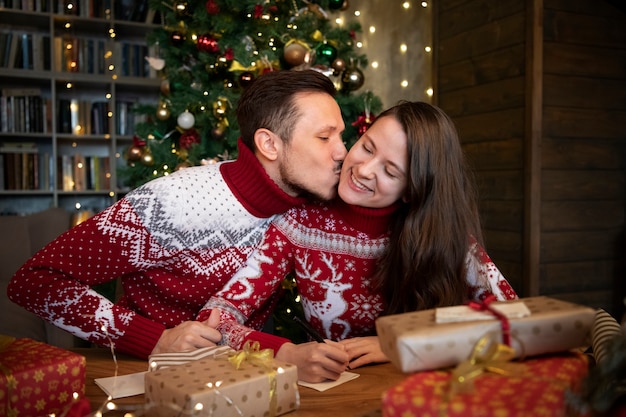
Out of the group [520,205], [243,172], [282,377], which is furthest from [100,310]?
[520,205]

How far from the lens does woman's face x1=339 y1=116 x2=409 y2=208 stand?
54.6 inches

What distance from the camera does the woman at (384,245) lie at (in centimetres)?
138

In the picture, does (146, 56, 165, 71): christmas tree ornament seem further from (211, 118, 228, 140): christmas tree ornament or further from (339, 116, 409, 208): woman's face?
(339, 116, 409, 208): woman's face

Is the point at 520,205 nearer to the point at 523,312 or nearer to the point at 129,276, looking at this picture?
the point at 129,276

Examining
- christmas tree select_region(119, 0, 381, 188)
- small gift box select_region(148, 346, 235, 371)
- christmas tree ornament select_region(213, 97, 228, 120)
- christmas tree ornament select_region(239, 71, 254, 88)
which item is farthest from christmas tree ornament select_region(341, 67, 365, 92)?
small gift box select_region(148, 346, 235, 371)

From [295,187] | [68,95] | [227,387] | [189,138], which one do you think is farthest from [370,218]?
[68,95]

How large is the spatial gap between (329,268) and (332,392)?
1.71ft

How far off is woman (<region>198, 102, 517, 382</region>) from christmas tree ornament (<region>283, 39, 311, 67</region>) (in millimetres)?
1381

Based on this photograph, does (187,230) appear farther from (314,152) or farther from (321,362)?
(321,362)

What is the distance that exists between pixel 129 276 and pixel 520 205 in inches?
101

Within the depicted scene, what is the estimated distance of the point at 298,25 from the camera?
298cm

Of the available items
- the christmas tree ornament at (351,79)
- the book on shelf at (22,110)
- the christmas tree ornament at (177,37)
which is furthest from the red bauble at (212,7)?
the book on shelf at (22,110)

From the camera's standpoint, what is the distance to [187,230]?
1.49m

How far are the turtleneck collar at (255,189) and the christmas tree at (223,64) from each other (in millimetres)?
1310
